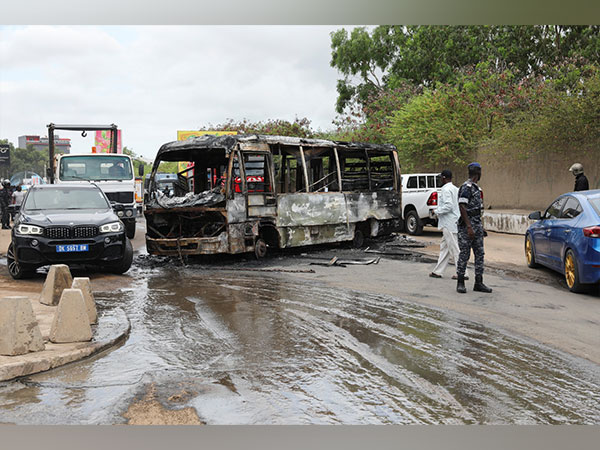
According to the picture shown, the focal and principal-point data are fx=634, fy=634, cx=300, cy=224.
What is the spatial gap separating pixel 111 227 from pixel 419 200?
10.4m

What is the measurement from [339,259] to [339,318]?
5988mm

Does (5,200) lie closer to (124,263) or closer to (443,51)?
(124,263)

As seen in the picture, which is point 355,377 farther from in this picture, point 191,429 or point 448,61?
point 448,61

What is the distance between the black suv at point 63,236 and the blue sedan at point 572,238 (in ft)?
23.8

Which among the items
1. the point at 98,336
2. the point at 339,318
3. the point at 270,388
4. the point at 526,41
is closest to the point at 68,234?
the point at 98,336

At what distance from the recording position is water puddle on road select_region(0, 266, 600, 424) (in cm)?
438

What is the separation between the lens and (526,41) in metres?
32.8

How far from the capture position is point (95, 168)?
1802cm

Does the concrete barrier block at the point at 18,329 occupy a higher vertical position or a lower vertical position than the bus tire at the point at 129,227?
lower

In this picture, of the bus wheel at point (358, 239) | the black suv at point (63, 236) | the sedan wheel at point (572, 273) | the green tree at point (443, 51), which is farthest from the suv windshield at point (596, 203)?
the green tree at point (443, 51)

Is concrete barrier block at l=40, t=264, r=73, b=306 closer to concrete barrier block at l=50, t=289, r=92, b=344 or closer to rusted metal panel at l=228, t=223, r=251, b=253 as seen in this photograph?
concrete barrier block at l=50, t=289, r=92, b=344

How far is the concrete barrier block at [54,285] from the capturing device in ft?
27.0

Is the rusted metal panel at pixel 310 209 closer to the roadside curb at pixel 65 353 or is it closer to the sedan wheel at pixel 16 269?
the sedan wheel at pixel 16 269

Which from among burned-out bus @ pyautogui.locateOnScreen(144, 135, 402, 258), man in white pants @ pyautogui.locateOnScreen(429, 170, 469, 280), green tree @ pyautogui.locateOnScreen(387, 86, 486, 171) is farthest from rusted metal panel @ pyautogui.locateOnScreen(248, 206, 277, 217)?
green tree @ pyautogui.locateOnScreen(387, 86, 486, 171)
